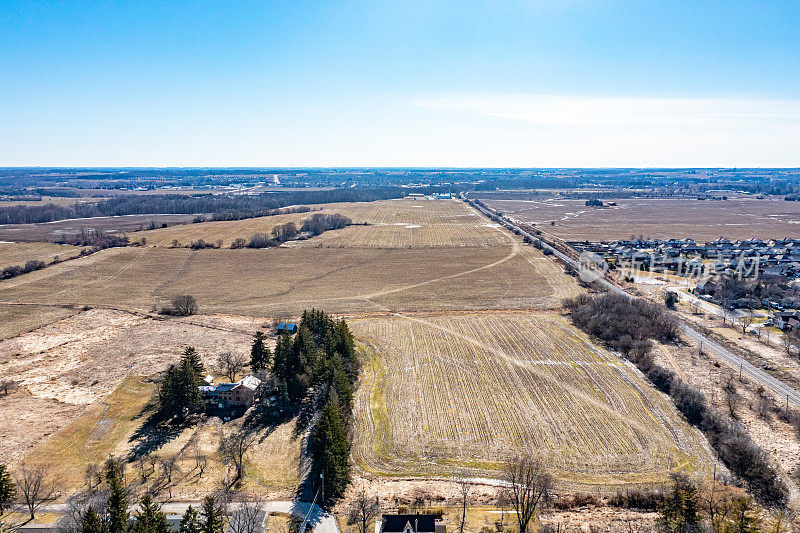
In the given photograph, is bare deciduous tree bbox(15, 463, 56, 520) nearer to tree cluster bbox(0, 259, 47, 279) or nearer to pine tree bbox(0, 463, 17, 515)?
pine tree bbox(0, 463, 17, 515)

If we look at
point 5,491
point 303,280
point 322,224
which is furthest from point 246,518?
point 322,224

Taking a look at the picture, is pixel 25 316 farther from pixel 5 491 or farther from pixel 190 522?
pixel 190 522

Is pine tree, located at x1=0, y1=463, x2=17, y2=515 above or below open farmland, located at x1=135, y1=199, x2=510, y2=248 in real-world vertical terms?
below

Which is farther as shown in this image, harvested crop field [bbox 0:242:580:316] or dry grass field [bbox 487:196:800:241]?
dry grass field [bbox 487:196:800:241]

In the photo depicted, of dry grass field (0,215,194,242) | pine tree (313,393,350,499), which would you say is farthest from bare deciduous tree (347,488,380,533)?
dry grass field (0,215,194,242)

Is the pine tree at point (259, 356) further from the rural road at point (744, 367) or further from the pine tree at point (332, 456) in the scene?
the rural road at point (744, 367)

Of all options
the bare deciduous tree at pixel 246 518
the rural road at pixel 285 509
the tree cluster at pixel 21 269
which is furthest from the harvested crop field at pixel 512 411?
the tree cluster at pixel 21 269

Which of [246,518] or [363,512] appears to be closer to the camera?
[246,518]
